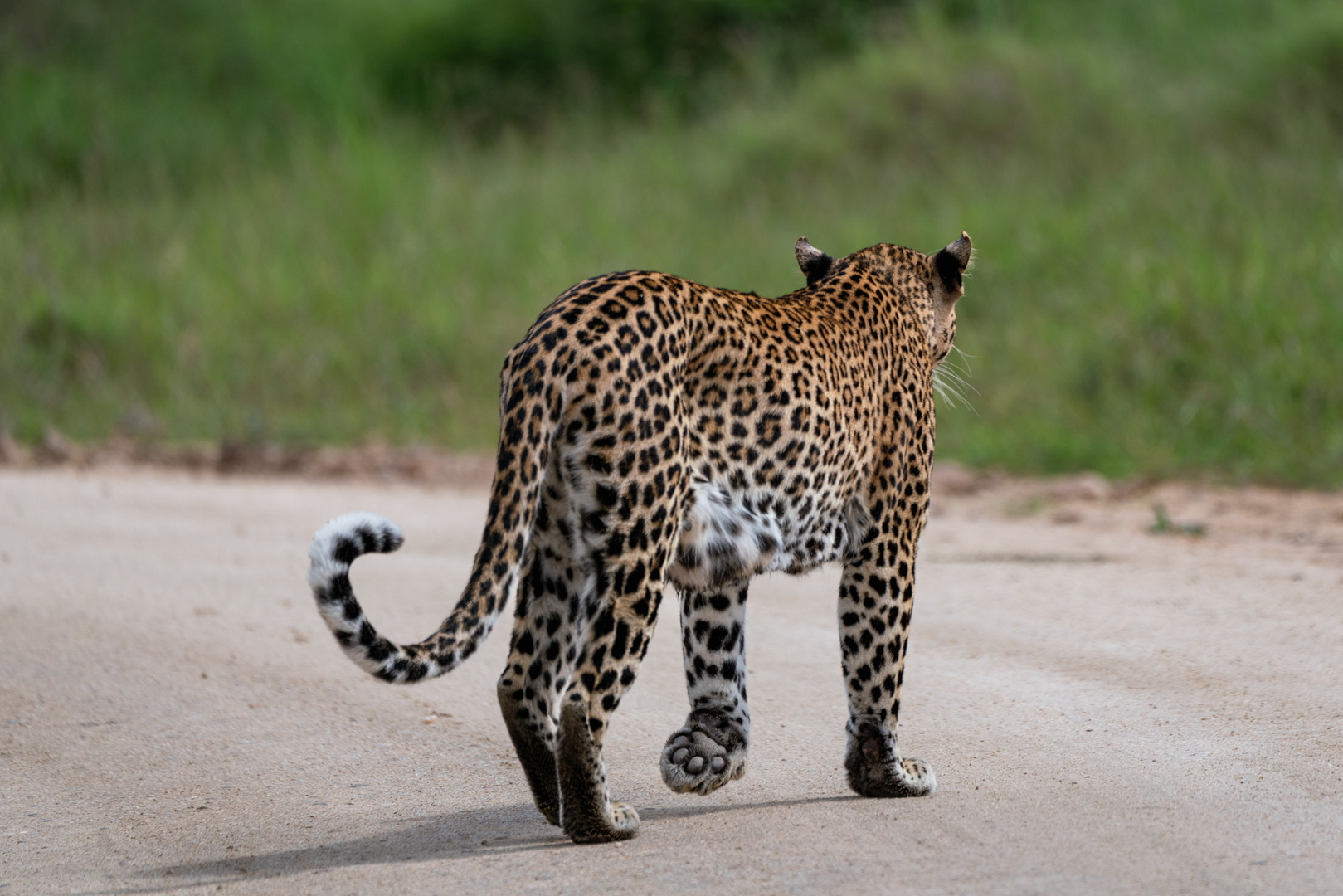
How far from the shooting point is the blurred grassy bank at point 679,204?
420 inches

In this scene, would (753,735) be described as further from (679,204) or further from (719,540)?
(679,204)

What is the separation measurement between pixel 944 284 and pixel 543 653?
6.39ft

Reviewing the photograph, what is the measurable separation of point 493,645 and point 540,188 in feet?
31.2

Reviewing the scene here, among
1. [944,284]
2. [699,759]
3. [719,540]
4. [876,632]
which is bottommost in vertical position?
[699,759]

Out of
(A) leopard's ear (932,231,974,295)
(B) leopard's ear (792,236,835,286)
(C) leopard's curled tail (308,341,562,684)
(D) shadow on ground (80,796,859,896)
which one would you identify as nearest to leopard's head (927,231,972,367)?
(A) leopard's ear (932,231,974,295)

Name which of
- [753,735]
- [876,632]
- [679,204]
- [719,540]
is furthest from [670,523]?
[679,204]

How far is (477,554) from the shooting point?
359cm

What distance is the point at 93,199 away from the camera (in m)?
15.6

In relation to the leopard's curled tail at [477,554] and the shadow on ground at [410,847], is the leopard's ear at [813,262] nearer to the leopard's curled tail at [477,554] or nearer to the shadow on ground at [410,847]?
the leopard's curled tail at [477,554]

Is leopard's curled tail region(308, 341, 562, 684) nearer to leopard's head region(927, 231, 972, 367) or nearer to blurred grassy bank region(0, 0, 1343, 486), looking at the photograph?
leopard's head region(927, 231, 972, 367)

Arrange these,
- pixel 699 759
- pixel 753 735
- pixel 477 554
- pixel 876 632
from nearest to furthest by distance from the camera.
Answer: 1. pixel 477 554
2. pixel 699 759
3. pixel 876 632
4. pixel 753 735

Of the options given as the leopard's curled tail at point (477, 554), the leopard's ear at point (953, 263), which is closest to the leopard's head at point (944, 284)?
the leopard's ear at point (953, 263)

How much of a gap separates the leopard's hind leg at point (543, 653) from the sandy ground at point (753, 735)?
0.20 metres

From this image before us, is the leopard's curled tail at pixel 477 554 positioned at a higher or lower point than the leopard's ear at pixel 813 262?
lower
